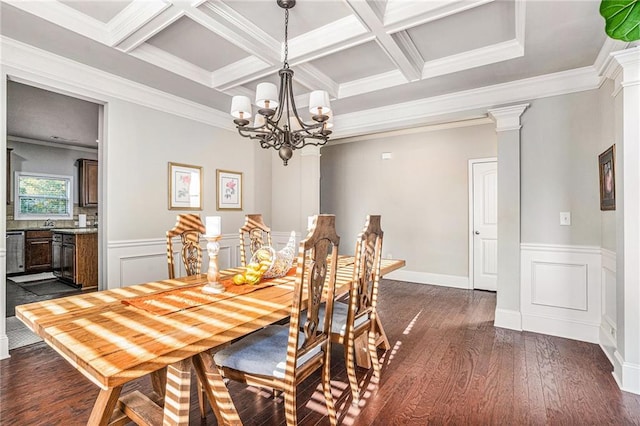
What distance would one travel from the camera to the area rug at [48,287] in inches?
186

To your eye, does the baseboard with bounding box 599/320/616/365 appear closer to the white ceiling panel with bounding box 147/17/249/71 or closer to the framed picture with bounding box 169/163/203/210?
the white ceiling panel with bounding box 147/17/249/71

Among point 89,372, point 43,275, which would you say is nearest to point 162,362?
point 89,372

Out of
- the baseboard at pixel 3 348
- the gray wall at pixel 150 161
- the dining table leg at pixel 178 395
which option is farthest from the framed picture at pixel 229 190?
the dining table leg at pixel 178 395

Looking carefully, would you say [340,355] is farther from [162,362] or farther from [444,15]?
[444,15]

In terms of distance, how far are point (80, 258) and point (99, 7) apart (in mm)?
3914

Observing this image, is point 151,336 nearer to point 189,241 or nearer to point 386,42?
point 189,241

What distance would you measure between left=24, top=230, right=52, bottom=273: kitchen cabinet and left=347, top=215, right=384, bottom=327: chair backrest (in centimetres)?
672

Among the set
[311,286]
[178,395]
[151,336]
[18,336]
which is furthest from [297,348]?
[18,336]

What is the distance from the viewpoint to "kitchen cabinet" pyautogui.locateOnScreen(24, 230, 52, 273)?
19.3 ft

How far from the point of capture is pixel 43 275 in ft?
19.6

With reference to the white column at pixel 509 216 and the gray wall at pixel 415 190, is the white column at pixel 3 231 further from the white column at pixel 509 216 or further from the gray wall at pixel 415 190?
the gray wall at pixel 415 190

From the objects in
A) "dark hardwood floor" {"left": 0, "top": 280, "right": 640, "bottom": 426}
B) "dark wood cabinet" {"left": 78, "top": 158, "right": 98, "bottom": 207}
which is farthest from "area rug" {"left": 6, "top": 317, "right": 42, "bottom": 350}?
"dark wood cabinet" {"left": 78, "top": 158, "right": 98, "bottom": 207}

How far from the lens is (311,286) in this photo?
5.01ft

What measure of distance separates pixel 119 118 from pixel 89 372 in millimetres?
3026
